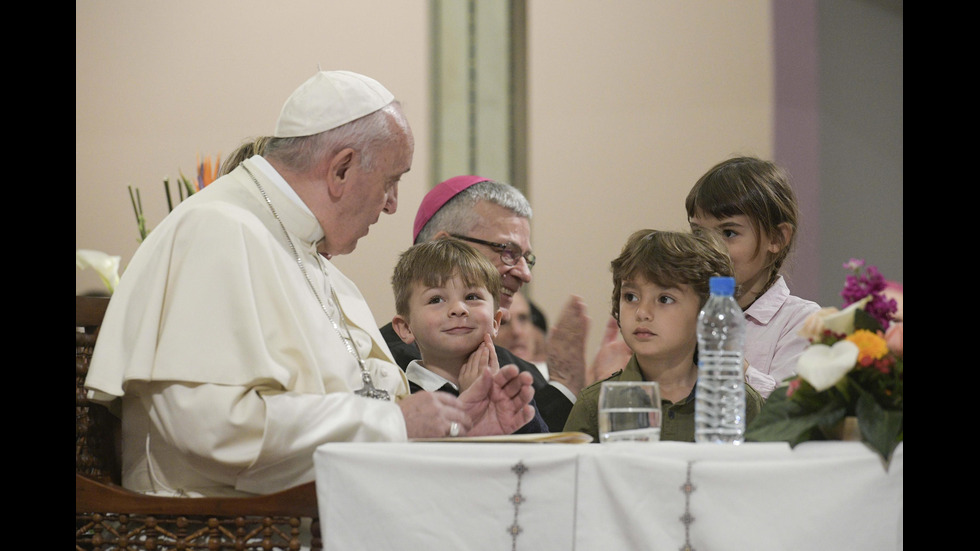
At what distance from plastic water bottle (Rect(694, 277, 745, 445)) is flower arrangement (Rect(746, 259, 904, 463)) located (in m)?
0.09

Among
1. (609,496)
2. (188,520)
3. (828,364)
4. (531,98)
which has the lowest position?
(188,520)

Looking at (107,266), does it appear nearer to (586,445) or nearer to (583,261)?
(583,261)

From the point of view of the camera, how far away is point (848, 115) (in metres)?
6.64

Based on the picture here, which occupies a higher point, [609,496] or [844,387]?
[844,387]

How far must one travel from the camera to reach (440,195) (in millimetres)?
4363

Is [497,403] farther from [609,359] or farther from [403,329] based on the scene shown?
[609,359]

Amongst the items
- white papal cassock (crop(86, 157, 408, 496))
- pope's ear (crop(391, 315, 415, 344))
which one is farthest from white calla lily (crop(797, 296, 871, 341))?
pope's ear (crop(391, 315, 415, 344))

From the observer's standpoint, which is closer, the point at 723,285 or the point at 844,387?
the point at 844,387

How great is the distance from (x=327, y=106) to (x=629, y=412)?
1.34 metres

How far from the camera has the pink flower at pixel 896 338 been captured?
1.96 metres

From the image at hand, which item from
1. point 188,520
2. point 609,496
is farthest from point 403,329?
point 609,496

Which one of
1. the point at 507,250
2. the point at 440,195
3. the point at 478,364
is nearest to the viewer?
the point at 478,364

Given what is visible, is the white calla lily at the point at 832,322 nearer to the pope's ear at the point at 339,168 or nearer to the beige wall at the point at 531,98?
the pope's ear at the point at 339,168

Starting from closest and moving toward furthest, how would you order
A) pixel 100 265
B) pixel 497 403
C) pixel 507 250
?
pixel 497 403
pixel 507 250
pixel 100 265
